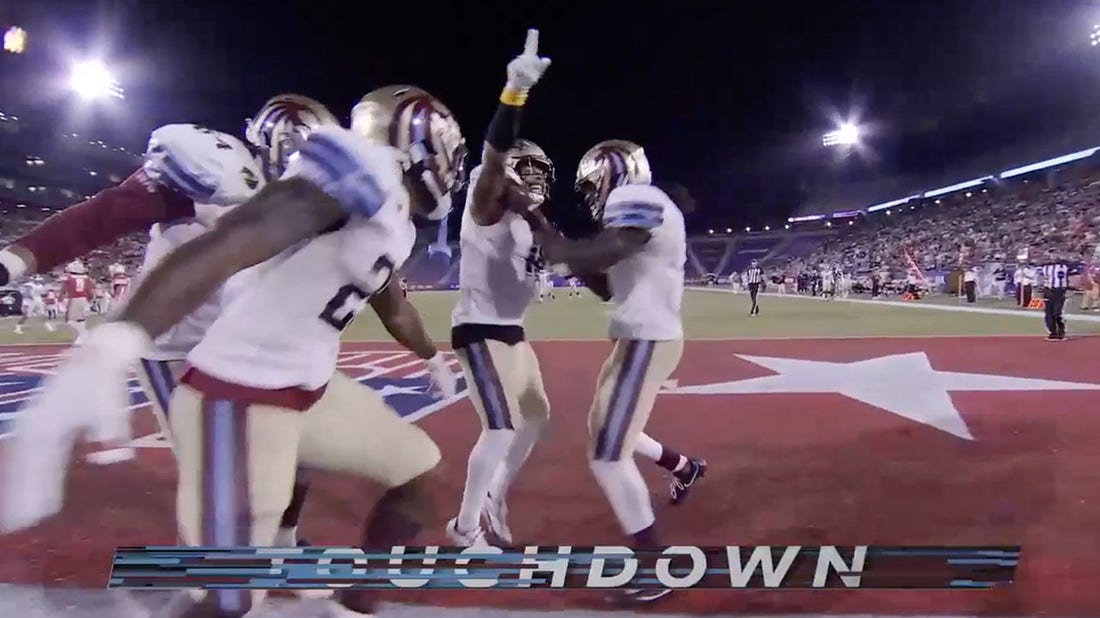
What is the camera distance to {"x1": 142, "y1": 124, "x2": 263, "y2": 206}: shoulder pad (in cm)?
157

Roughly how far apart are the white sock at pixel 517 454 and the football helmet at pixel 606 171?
53 cm

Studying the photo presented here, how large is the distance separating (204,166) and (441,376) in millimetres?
672

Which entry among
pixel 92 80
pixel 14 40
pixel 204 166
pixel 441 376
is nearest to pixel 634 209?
pixel 441 376

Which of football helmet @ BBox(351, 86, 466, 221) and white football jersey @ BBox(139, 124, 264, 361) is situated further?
white football jersey @ BBox(139, 124, 264, 361)

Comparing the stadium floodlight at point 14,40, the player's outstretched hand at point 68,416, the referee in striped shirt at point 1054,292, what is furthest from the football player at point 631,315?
the stadium floodlight at point 14,40

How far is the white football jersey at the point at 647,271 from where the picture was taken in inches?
64.3

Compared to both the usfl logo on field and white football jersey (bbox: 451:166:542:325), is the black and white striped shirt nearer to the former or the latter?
white football jersey (bbox: 451:166:542:325)

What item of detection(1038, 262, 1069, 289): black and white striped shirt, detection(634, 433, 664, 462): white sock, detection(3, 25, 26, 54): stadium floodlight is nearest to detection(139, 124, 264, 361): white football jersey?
detection(3, 25, 26, 54): stadium floodlight

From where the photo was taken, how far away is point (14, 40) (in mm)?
1967

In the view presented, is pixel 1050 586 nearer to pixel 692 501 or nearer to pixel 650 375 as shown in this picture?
pixel 692 501

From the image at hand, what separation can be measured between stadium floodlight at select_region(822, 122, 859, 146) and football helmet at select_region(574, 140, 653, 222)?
1.87 ft

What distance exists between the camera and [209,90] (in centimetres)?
184

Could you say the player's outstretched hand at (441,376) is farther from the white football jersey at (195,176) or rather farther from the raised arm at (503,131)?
the white football jersey at (195,176)

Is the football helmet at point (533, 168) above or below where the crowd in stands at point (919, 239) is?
above
